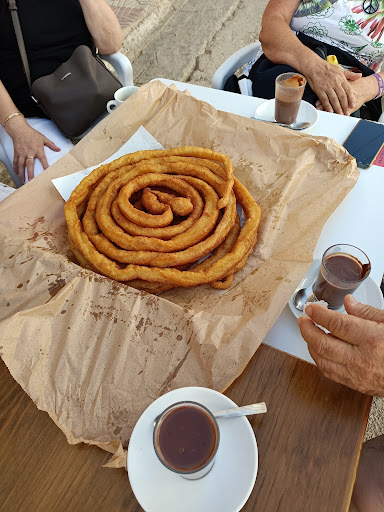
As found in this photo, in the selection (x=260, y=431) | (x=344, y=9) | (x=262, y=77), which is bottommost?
(x=260, y=431)

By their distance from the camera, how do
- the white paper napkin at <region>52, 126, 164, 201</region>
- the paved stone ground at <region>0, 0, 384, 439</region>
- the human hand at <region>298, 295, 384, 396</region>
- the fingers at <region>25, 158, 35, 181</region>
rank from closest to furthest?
the human hand at <region>298, 295, 384, 396</region>
the white paper napkin at <region>52, 126, 164, 201</region>
the fingers at <region>25, 158, 35, 181</region>
the paved stone ground at <region>0, 0, 384, 439</region>

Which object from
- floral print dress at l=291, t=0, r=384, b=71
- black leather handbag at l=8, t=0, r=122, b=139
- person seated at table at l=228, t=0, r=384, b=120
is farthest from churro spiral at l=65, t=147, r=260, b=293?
floral print dress at l=291, t=0, r=384, b=71

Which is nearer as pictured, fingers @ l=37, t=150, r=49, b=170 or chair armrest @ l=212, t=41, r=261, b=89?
fingers @ l=37, t=150, r=49, b=170

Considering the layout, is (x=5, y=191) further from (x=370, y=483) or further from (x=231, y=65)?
(x=370, y=483)

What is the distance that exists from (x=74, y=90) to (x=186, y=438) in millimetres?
1729

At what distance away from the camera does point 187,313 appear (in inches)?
40.3

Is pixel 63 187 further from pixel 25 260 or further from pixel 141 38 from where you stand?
pixel 141 38

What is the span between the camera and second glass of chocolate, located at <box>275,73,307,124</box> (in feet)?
5.28

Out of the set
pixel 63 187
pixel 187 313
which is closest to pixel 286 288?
pixel 187 313

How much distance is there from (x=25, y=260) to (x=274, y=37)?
5.76 feet

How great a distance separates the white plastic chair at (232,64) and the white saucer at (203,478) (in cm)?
179

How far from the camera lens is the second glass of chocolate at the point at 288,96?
5.28 ft

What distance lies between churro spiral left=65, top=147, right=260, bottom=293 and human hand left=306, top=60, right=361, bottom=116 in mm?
836

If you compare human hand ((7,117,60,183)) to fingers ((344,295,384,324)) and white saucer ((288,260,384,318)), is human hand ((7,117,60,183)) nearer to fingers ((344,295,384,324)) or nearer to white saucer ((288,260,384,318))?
white saucer ((288,260,384,318))
